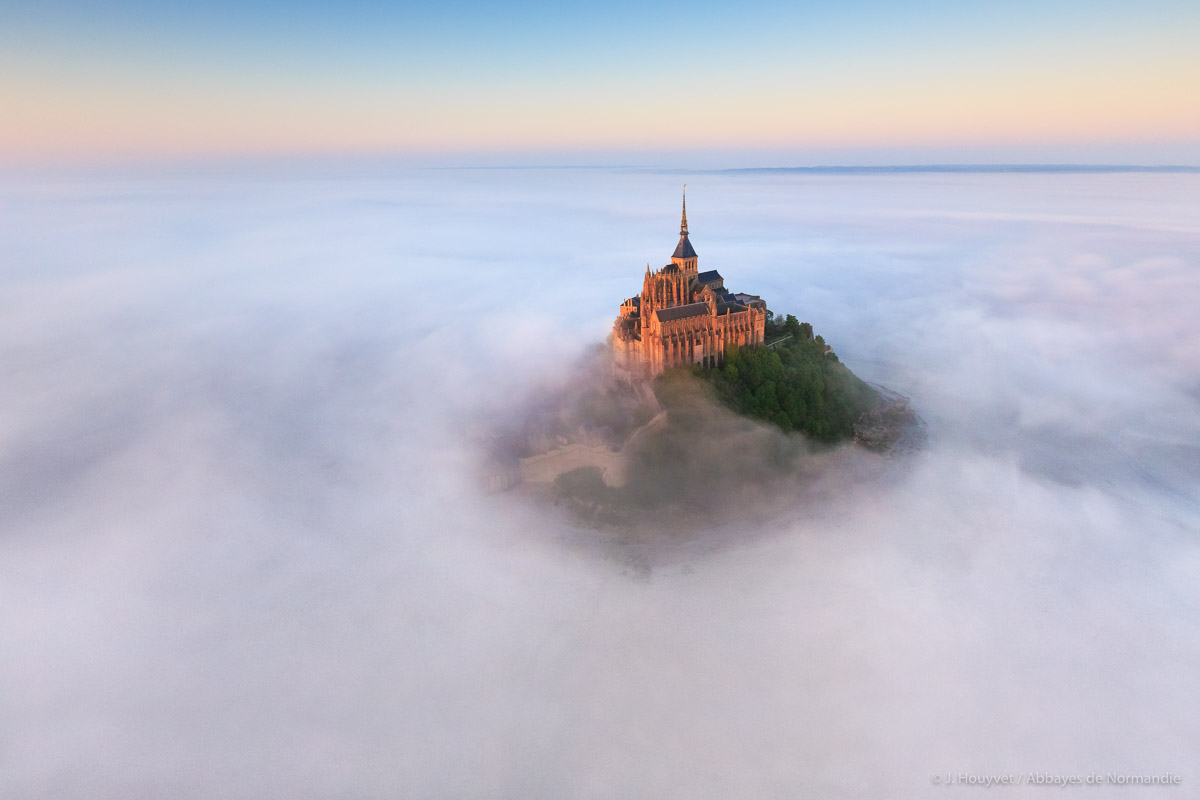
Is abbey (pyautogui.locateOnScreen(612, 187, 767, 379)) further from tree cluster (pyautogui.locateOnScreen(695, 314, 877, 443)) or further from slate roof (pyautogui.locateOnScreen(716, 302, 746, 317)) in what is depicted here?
tree cluster (pyautogui.locateOnScreen(695, 314, 877, 443))

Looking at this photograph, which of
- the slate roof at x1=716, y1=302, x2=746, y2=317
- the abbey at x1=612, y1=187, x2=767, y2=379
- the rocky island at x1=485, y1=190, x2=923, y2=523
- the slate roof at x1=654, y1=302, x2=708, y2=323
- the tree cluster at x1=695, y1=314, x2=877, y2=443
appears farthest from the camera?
the slate roof at x1=716, y1=302, x2=746, y2=317

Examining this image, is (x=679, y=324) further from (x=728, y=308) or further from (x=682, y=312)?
(x=728, y=308)

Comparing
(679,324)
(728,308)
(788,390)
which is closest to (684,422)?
(679,324)

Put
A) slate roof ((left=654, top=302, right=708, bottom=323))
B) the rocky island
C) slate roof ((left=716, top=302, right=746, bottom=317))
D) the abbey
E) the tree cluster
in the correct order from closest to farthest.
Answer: the rocky island, slate roof ((left=654, top=302, right=708, bottom=323)), the abbey, the tree cluster, slate roof ((left=716, top=302, right=746, bottom=317))

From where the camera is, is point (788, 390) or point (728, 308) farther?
point (728, 308)

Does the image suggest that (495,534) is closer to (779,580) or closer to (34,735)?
(779,580)

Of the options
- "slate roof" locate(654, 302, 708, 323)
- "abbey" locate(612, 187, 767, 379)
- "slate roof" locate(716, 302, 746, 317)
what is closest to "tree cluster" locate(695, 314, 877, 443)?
"abbey" locate(612, 187, 767, 379)

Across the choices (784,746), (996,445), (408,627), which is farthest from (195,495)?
(996,445)
